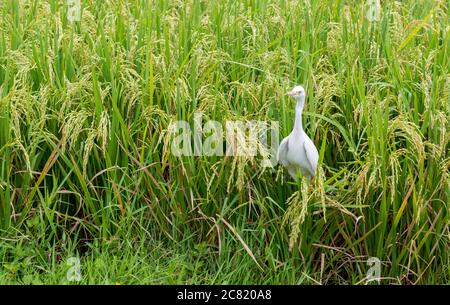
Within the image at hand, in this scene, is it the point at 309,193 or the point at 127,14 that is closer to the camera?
the point at 309,193

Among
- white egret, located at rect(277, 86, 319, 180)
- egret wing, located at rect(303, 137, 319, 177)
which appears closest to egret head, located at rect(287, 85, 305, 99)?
white egret, located at rect(277, 86, 319, 180)

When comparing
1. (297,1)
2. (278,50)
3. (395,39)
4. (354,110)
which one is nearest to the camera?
(354,110)

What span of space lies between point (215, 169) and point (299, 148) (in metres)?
0.37

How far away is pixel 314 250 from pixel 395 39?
1.36 metres

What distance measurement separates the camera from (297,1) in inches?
194

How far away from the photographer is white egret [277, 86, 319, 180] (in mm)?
3539

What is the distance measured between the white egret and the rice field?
3.1 inches

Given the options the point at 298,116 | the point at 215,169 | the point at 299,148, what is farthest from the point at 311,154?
the point at 215,169

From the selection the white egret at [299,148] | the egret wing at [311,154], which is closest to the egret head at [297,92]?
the white egret at [299,148]

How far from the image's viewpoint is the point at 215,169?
3.65m

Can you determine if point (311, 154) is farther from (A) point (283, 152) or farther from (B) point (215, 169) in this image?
(B) point (215, 169)

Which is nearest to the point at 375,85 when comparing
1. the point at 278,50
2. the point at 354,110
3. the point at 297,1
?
the point at 354,110

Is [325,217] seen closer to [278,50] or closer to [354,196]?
[354,196]

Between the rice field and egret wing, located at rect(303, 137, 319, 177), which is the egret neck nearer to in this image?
egret wing, located at rect(303, 137, 319, 177)
